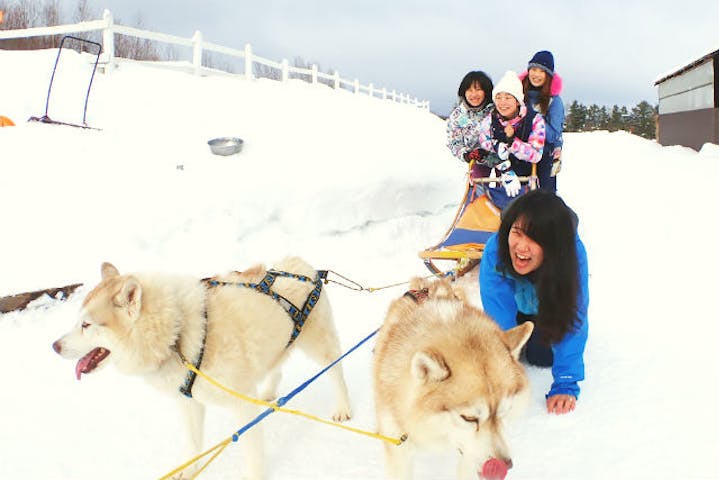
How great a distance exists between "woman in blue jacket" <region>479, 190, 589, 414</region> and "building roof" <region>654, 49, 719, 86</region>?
43.0 feet

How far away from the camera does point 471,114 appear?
501 centimetres

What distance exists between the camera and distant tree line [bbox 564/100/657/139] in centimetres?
4450

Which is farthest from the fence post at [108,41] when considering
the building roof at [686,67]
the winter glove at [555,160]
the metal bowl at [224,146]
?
the building roof at [686,67]

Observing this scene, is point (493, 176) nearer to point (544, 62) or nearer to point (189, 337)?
point (544, 62)

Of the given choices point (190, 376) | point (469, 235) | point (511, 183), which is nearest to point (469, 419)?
point (190, 376)

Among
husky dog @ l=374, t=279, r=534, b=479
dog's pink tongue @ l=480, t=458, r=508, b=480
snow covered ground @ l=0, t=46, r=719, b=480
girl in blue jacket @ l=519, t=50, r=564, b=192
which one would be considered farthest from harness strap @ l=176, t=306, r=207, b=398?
girl in blue jacket @ l=519, t=50, r=564, b=192

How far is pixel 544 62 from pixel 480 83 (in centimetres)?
61

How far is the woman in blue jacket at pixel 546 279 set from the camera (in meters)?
2.42

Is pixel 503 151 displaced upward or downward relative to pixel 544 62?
downward

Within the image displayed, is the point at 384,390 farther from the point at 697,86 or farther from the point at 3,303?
the point at 697,86

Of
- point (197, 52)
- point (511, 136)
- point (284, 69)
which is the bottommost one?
point (511, 136)

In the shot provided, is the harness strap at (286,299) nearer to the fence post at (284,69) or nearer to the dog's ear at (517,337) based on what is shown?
the dog's ear at (517,337)

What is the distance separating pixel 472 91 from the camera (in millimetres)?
4910

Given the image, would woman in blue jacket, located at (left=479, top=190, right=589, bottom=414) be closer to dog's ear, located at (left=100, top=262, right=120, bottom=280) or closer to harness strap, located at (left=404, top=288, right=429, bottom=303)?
harness strap, located at (left=404, top=288, right=429, bottom=303)
